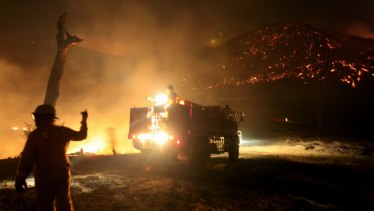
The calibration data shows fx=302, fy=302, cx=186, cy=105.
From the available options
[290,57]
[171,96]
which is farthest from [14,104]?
[290,57]

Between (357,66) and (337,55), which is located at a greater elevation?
(337,55)

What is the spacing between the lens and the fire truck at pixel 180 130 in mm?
11008

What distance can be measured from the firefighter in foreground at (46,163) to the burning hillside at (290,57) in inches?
2619

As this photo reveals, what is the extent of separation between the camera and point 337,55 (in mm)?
90625

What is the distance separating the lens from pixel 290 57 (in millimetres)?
95500

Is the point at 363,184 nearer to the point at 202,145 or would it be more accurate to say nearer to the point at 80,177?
the point at 202,145

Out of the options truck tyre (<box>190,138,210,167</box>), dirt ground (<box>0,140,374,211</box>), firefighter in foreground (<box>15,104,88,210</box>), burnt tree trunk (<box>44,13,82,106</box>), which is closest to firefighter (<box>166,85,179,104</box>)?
truck tyre (<box>190,138,210,167</box>)

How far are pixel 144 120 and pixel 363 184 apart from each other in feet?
26.2

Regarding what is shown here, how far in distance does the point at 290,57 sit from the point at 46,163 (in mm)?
99143

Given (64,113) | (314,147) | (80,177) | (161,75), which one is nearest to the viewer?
(80,177)

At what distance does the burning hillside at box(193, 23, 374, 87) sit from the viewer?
75625mm

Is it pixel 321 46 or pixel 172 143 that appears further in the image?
pixel 321 46

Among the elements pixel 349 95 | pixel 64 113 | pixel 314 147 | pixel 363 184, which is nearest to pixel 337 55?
pixel 349 95

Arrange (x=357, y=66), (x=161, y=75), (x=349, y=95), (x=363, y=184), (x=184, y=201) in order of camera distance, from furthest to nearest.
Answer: (x=357, y=66)
(x=161, y=75)
(x=349, y=95)
(x=363, y=184)
(x=184, y=201)
